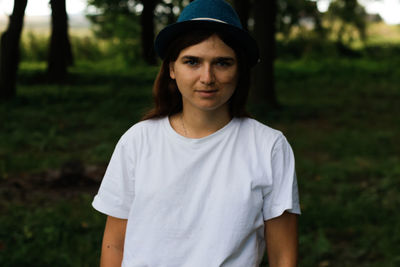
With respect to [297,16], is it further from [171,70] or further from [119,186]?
[119,186]

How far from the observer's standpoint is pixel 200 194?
1865mm

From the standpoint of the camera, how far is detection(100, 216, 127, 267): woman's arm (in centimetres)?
206

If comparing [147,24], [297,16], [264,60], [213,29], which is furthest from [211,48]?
[297,16]

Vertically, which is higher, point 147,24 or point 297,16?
point 297,16

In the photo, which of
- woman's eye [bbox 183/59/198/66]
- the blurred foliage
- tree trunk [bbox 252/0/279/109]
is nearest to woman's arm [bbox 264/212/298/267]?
woman's eye [bbox 183/59/198/66]

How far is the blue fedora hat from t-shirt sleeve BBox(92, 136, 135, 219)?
445 mm

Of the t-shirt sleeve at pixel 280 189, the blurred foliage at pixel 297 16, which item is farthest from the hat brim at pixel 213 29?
the blurred foliage at pixel 297 16

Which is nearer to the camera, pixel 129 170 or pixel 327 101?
pixel 129 170

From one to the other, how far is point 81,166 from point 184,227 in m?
4.43

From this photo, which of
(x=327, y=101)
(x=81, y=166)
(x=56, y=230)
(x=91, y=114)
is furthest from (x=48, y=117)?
(x=327, y=101)

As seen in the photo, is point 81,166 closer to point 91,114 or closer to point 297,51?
point 91,114

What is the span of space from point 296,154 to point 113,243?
567cm

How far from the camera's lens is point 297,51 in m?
24.1

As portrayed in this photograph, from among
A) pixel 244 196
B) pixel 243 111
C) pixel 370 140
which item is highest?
pixel 243 111
